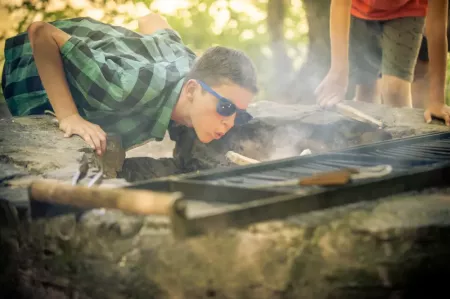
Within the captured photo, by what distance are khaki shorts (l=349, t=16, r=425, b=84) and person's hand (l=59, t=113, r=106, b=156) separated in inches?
117

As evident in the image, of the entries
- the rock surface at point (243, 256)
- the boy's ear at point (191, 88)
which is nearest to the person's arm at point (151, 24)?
the boy's ear at point (191, 88)

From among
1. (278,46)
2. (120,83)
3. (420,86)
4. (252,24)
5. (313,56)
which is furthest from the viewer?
(252,24)

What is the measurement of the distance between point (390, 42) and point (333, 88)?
35.9 inches

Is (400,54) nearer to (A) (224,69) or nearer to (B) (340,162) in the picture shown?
(A) (224,69)

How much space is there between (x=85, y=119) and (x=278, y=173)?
172 cm

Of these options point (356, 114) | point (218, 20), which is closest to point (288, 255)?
point (356, 114)

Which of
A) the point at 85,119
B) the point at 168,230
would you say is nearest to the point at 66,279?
the point at 168,230

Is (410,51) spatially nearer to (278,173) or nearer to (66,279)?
(278,173)

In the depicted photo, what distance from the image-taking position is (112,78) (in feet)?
9.73

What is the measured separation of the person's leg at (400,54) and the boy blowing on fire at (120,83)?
1787 millimetres

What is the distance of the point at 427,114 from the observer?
3688 millimetres

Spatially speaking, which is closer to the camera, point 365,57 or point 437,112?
point 437,112

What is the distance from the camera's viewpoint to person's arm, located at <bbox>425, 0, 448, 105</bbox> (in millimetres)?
3627

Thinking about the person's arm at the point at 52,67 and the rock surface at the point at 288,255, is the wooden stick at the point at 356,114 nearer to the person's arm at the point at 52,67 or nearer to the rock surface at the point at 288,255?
the rock surface at the point at 288,255
